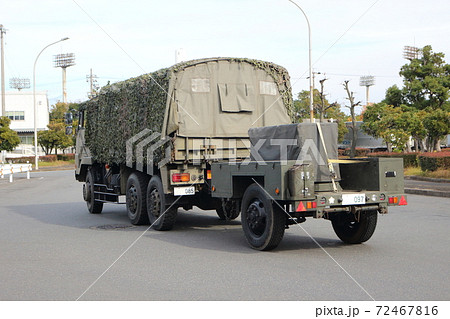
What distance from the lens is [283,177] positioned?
7.93m

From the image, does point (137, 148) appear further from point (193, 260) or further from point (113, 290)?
point (113, 290)

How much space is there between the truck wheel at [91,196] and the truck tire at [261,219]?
740 centimetres

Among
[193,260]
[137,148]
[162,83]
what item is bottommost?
[193,260]

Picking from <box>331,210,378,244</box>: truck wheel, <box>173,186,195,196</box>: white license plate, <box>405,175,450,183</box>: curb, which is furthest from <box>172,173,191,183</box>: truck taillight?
<box>405,175,450,183</box>: curb

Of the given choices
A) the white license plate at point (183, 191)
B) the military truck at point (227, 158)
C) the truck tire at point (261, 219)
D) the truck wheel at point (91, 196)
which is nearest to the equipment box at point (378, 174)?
the military truck at point (227, 158)

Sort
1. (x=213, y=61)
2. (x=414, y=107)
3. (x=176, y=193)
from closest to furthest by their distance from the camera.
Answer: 1. (x=176, y=193)
2. (x=213, y=61)
3. (x=414, y=107)

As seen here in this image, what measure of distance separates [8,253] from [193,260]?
3032 millimetres

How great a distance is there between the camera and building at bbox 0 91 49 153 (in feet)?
301

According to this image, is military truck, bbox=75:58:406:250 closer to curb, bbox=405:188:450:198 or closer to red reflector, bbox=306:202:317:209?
red reflector, bbox=306:202:317:209

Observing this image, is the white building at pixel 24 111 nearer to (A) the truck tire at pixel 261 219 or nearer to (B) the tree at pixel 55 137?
(B) the tree at pixel 55 137

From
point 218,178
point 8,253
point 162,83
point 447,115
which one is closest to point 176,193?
point 218,178

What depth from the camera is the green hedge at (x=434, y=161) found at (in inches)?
982

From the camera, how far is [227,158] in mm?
11445

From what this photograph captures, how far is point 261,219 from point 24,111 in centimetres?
9060
